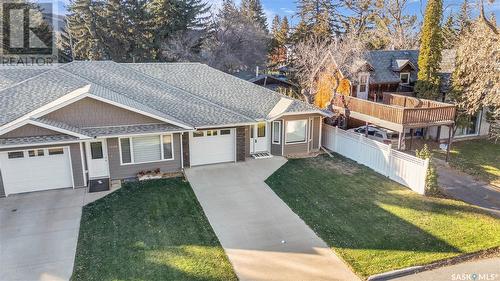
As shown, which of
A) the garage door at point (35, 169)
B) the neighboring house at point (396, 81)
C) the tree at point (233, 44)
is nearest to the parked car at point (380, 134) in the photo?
the neighboring house at point (396, 81)

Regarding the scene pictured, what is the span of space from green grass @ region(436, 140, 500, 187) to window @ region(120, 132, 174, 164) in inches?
598

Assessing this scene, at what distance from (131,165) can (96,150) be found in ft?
5.54

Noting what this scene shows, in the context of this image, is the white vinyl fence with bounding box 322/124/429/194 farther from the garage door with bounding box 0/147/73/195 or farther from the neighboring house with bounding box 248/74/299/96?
the neighboring house with bounding box 248/74/299/96

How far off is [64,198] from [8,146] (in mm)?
2866

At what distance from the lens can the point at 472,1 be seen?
17.6 meters

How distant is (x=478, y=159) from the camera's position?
66.9 ft

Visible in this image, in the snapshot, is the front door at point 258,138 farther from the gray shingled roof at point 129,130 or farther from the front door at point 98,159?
the front door at point 98,159

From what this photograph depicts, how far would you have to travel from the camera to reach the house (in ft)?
48.2

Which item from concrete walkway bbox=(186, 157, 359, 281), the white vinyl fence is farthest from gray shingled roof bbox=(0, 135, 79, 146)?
the white vinyl fence

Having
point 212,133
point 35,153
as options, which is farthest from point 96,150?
point 212,133

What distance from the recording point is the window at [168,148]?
1698 centimetres

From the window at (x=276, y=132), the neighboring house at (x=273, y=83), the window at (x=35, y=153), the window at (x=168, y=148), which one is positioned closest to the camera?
the window at (x=35, y=153)

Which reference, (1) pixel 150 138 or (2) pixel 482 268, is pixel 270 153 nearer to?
(1) pixel 150 138

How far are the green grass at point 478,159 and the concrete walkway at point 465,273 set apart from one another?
25.9 feet
